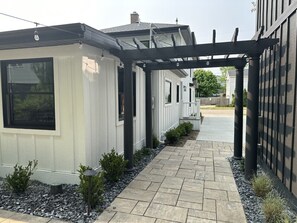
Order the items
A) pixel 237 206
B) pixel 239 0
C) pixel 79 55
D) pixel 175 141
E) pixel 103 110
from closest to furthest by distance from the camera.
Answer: pixel 237 206 → pixel 79 55 → pixel 103 110 → pixel 175 141 → pixel 239 0

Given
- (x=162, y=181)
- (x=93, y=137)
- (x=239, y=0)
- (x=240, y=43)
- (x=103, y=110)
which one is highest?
(x=239, y=0)

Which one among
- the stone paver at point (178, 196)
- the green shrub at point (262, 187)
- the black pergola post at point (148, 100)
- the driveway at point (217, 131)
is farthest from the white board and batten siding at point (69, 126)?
the driveway at point (217, 131)

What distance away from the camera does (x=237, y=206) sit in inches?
137

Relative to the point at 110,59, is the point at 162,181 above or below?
below

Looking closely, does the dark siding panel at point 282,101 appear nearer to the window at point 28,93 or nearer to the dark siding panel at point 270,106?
the dark siding panel at point 270,106

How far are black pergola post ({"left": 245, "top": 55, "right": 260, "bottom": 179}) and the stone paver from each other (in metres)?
0.52

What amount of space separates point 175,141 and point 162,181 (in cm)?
393

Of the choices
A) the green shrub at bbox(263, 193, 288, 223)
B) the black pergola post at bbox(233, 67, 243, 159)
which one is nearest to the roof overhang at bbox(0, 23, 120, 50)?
the green shrub at bbox(263, 193, 288, 223)

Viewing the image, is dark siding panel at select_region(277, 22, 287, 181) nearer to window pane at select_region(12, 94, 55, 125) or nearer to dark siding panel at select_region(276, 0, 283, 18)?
dark siding panel at select_region(276, 0, 283, 18)

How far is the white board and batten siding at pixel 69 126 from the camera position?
4.05 m

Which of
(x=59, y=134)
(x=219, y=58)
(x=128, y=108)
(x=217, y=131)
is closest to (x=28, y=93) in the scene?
(x=59, y=134)

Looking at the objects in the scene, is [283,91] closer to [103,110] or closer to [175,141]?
[103,110]

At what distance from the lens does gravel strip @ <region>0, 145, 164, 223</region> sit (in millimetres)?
3199

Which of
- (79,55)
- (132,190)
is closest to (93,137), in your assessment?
(132,190)
